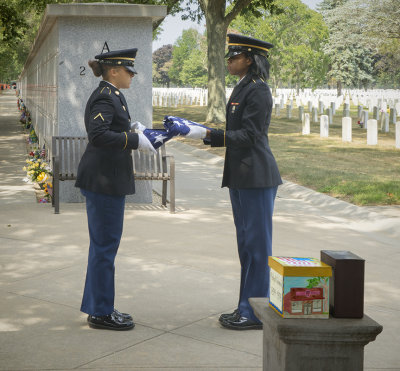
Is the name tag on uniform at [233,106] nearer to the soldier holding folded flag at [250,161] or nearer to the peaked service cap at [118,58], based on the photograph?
the soldier holding folded flag at [250,161]

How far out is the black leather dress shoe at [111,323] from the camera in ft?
16.2

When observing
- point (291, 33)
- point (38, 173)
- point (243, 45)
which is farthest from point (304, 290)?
point (291, 33)

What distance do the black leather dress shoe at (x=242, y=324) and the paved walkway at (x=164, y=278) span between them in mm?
53

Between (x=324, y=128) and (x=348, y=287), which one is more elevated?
(x=348, y=287)

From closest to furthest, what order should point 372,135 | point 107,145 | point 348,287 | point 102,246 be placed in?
point 348,287, point 107,145, point 102,246, point 372,135

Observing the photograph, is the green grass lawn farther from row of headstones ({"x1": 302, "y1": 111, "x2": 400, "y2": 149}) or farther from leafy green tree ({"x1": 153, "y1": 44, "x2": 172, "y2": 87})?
leafy green tree ({"x1": 153, "y1": 44, "x2": 172, "y2": 87})

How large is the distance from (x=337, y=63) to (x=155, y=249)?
289 ft

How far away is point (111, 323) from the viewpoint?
4957 mm

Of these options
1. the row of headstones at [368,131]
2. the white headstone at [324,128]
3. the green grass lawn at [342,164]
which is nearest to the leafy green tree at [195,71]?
the green grass lawn at [342,164]

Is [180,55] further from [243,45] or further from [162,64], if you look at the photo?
[243,45]

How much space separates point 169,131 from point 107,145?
1.49ft

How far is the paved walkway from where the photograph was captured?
14.8 ft

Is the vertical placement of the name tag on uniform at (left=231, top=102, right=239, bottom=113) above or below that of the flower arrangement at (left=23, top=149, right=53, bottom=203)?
above

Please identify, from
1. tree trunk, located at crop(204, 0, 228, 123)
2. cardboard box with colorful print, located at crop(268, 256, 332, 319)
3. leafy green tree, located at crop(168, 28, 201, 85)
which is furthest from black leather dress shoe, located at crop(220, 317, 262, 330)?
leafy green tree, located at crop(168, 28, 201, 85)
